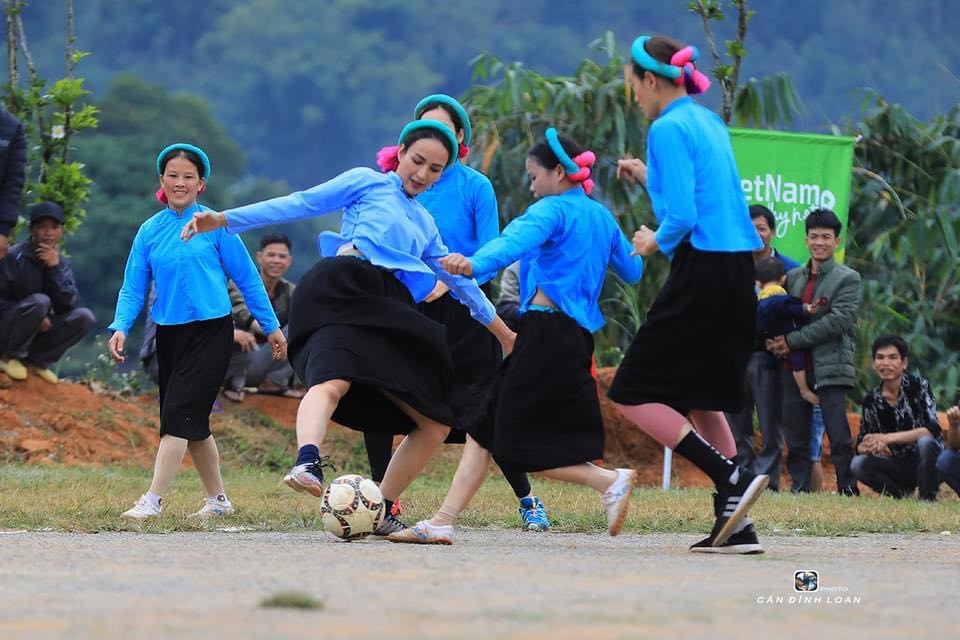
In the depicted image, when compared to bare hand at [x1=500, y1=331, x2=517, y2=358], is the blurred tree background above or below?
above

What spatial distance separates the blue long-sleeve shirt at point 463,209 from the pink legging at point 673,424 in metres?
1.57

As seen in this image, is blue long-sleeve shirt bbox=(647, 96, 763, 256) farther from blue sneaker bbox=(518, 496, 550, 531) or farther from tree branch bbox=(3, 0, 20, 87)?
tree branch bbox=(3, 0, 20, 87)

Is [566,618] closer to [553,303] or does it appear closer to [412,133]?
[553,303]

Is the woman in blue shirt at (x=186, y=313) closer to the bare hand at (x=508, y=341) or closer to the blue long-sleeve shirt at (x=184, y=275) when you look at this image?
the blue long-sleeve shirt at (x=184, y=275)

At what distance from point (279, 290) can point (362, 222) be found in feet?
18.3

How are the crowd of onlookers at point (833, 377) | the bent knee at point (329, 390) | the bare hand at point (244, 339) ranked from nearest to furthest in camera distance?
the bent knee at point (329, 390) < the crowd of onlookers at point (833, 377) < the bare hand at point (244, 339)

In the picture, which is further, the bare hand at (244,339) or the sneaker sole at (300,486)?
the bare hand at (244,339)

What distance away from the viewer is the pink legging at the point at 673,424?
21.2ft

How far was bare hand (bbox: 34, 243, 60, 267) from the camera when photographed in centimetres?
1188

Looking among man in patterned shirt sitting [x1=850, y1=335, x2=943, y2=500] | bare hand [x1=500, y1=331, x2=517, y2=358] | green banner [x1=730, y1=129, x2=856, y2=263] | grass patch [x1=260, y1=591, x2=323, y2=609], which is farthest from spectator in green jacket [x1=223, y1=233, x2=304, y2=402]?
grass patch [x1=260, y1=591, x2=323, y2=609]

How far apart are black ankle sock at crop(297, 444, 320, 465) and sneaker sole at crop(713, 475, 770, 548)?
151 cm

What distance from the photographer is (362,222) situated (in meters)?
7.04

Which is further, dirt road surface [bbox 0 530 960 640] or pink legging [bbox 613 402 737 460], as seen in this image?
pink legging [bbox 613 402 737 460]

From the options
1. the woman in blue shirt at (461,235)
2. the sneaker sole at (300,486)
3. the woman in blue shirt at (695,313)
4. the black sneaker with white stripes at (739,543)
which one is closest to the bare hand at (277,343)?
the woman in blue shirt at (461,235)
